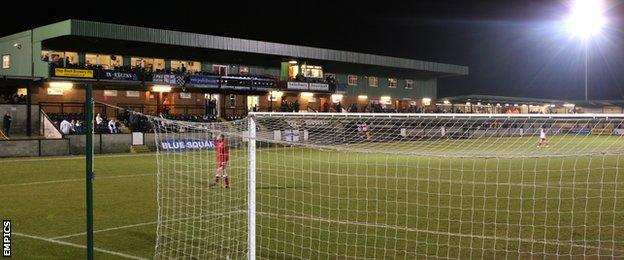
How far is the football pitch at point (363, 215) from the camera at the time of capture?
878cm

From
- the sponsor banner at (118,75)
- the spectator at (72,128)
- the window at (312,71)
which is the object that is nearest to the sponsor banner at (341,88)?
the window at (312,71)

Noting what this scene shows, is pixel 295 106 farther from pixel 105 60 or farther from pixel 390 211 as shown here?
pixel 390 211

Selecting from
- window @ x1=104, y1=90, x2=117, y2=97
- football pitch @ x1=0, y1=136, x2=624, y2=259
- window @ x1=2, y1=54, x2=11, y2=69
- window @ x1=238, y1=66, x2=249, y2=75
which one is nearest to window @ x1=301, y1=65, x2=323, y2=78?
window @ x1=238, y1=66, x2=249, y2=75

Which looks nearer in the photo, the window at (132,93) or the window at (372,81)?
the window at (132,93)

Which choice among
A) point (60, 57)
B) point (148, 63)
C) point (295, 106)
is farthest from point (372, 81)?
point (60, 57)

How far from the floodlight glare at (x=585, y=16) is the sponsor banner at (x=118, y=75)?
36618 millimetres

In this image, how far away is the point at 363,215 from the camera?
1184 cm

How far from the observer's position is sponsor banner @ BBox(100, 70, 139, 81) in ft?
120

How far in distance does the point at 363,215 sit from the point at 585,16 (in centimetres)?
4774

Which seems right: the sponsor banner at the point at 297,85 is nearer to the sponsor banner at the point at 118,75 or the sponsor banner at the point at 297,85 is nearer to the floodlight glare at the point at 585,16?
the sponsor banner at the point at 118,75

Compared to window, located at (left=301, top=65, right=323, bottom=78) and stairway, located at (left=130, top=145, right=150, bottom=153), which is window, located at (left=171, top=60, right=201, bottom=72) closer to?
window, located at (left=301, top=65, right=323, bottom=78)

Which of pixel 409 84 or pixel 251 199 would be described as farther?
pixel 409 84

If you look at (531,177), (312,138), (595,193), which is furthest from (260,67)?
(595,193)

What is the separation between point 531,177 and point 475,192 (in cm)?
501
